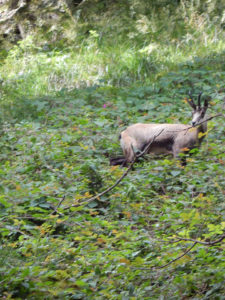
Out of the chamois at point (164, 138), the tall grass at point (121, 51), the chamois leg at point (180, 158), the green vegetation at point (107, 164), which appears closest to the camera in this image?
the green vegetation at point (107, 164)

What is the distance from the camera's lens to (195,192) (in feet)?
19.1

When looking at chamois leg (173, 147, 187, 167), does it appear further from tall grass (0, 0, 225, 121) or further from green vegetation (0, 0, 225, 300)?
tall grass (0, 0, 225, 121)

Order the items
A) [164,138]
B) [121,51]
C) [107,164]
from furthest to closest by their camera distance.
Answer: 1. [121,51]
2. [164,138]
3. [107,164]

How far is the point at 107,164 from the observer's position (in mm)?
7512

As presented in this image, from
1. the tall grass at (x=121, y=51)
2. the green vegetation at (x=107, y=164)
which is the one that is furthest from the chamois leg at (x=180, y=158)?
the tall grass at (x=121, y=51)

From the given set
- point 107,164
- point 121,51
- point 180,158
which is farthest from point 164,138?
point 121,51

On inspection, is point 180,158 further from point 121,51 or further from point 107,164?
point 121,51

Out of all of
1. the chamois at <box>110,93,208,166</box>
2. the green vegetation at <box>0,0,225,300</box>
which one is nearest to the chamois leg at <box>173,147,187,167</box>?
the chamois at <box>110,93,208,166</box>

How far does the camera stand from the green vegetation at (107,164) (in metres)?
3.70

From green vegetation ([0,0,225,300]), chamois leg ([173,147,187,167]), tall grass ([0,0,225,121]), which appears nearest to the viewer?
green vegetation ([0,0,225,300])

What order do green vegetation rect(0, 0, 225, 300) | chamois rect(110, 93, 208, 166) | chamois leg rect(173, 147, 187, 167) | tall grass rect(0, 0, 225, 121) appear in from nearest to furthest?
green vegetation rect(0, 0, 225, 300), chamois leg rect(173, 147, 187, 167), chamois rect(110, 93, 208, 166), tall grass rect(0, 0, 225, 121)

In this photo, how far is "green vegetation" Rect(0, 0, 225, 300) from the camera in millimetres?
3695

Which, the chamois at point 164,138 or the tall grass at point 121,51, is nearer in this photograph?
the chamois at point 164,138

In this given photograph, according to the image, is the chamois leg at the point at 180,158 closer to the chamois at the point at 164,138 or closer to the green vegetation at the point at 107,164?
the chamois at the point at 164,138
